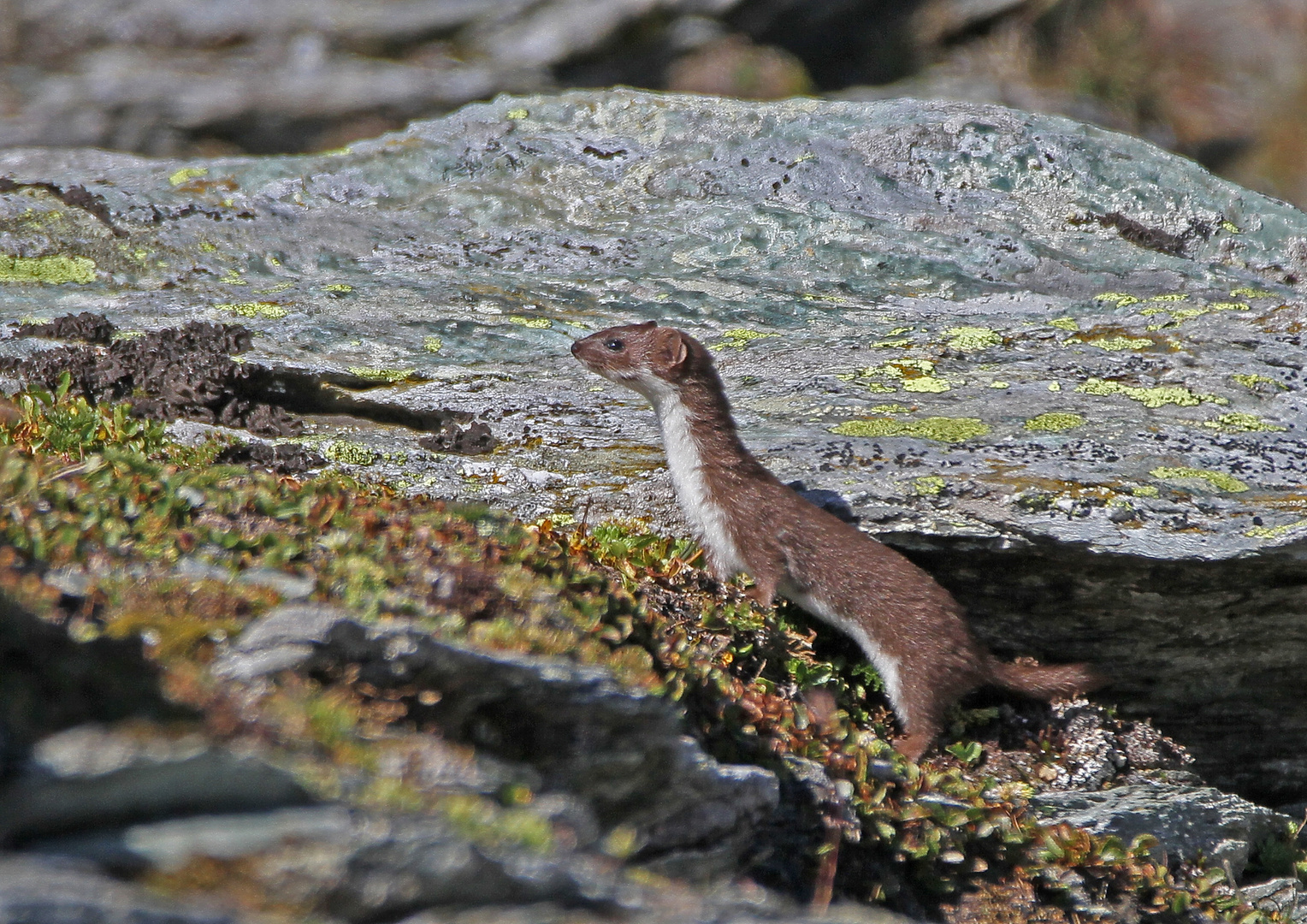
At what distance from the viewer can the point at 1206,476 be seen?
6.21m

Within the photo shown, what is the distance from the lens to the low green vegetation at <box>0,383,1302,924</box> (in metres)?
3.21

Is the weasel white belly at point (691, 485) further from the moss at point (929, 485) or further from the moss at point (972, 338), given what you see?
the moss at point (972, 338)

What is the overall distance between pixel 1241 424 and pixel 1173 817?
2.35 metres

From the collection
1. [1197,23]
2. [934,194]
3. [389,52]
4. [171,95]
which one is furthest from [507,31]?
[1197,23]

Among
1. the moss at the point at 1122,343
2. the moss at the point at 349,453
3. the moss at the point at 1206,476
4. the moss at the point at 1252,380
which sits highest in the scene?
the moss at the point at 1122,343

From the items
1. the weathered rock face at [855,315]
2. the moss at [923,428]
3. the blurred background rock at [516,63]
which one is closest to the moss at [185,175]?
the weathered rock face at [855,315]

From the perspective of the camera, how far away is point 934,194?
356 inches

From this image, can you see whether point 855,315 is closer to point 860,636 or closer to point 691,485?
Result: point 691,485

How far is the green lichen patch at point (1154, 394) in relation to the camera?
682 cm

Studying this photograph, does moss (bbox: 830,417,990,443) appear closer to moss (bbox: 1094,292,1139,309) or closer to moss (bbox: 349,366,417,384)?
moss (bbox: 1094,292,1139,309)

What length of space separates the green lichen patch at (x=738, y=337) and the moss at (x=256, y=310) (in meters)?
2.95

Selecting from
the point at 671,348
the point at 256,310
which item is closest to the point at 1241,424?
the point at 671,348

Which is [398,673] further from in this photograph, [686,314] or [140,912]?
[686,314]

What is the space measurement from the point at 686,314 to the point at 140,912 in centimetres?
623
